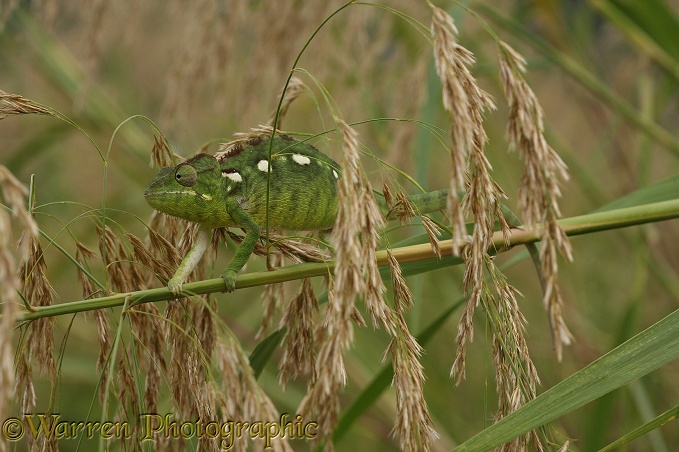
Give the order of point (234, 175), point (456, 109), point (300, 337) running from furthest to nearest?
point (234, 175) → point (300, 337) → point (456, 109)

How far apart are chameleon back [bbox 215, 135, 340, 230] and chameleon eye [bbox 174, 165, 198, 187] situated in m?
0.08

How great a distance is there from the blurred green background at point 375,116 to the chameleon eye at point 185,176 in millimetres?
351

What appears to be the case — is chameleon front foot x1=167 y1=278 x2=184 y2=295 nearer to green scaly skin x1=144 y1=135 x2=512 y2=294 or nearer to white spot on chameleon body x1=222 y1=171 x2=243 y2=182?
green scaly skin x1=144 y1=135 x2=512 y2=294

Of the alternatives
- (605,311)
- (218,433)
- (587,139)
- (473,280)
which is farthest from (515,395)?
(587,139)

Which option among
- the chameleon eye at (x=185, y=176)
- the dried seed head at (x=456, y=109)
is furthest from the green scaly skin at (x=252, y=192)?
the dried seed head at (x=456, y=109)

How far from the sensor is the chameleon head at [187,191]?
1154mm

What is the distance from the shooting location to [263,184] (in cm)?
129

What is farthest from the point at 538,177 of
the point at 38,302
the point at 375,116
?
the point at 375,116

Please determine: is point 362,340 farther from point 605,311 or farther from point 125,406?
point 125,406

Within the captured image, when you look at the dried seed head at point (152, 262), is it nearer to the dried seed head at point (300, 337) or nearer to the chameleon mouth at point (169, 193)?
the chameleon mouth at point (169, 193)

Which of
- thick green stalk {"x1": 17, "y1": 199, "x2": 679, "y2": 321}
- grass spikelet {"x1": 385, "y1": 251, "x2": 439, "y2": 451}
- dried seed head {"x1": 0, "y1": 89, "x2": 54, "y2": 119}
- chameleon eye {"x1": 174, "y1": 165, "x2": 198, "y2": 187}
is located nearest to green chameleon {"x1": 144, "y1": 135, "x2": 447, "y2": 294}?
chameleon eye {"x1": 174, "y1": 165, "x2": 198, "y2": 187}

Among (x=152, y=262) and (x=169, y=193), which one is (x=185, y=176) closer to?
(x=169, y=193)

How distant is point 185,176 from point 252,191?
0.15 metres
